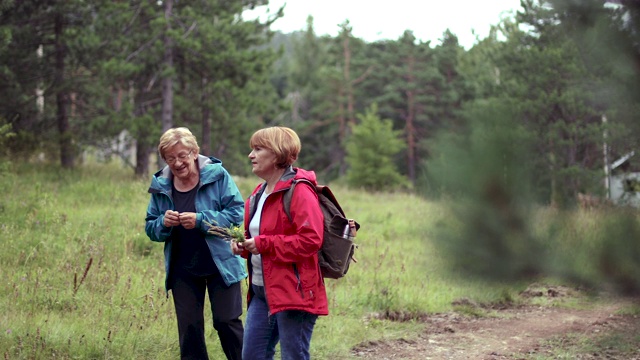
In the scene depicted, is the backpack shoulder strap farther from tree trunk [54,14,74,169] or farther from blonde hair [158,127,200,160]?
tree trunk [54,14,74,169]

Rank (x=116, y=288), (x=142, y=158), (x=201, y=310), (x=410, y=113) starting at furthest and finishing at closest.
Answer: (x=410, y=113)
(x=142, y=158)
(x=116, y=288)
(x=201, y=310)

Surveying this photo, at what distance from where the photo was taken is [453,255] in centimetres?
195

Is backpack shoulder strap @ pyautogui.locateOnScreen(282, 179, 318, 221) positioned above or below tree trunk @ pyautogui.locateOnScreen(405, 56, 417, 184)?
below

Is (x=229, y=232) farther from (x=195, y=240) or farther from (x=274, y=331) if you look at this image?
(x=195, y=240)

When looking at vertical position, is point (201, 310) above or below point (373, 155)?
below

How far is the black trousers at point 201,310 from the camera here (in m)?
4.77

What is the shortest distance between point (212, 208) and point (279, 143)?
93 centimetres

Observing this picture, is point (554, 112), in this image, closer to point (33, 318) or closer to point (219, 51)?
point (33, 318)

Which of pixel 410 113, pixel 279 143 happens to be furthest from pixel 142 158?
pixel 410 113

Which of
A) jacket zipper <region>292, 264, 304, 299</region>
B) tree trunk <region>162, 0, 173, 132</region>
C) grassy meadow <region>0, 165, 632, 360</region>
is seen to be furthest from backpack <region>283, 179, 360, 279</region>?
tree trunk <region>162, 0, 173, 132</region>

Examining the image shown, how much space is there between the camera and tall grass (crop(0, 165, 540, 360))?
5523 mm

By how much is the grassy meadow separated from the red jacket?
659 millimetres

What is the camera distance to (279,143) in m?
4.00

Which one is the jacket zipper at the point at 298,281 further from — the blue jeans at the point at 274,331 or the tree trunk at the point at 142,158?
the tree trunk at the point at 142,158
